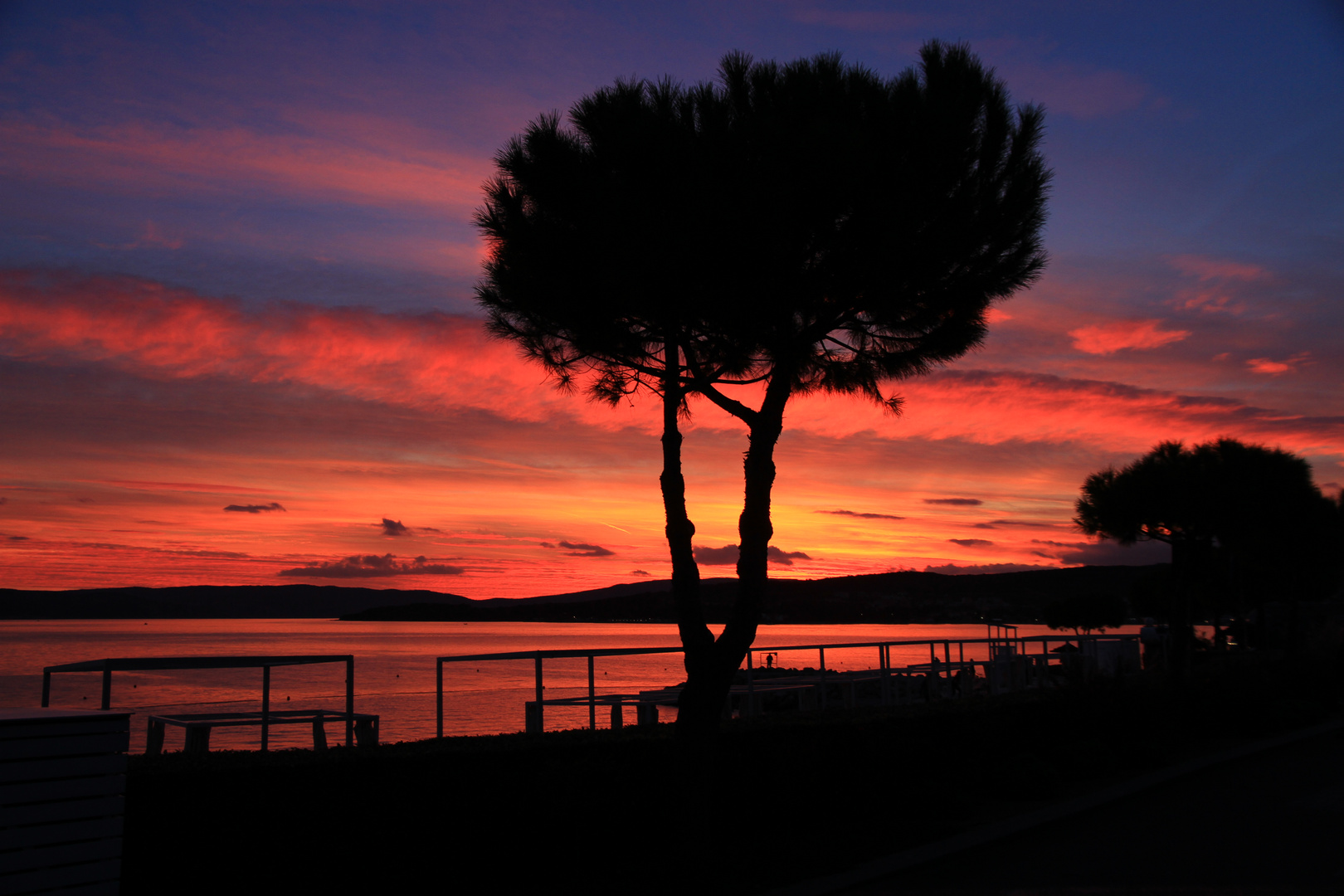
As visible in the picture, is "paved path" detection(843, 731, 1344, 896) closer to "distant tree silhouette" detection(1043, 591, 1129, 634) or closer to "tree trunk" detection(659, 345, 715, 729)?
"tree trunk" detection(659, 345, 715, 729)

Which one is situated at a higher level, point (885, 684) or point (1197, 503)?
point (1197, 503)

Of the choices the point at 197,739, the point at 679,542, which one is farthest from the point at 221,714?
the point at 679,542

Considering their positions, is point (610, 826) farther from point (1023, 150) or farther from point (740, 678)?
point (740, 678)

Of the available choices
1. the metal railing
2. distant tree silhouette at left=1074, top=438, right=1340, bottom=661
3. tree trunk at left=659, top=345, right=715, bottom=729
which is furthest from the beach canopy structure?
distant tree silhouette at left=1074, top=438, right=1340, bottom=661

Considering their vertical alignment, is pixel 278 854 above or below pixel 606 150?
below

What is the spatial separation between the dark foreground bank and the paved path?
0.43m

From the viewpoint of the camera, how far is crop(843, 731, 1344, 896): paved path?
616 centimetres

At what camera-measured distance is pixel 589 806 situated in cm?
730

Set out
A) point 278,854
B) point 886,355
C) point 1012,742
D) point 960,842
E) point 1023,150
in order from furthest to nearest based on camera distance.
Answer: point 1012,742
point 886,355
point 1023,150
point 960,842
point 278,854

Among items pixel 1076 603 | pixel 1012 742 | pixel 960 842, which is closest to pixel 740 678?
pixel 1012 742

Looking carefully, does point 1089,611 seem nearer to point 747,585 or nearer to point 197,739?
point 747,585

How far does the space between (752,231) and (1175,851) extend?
17.6ft

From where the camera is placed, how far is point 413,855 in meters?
6.52

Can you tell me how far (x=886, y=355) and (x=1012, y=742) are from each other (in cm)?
509
